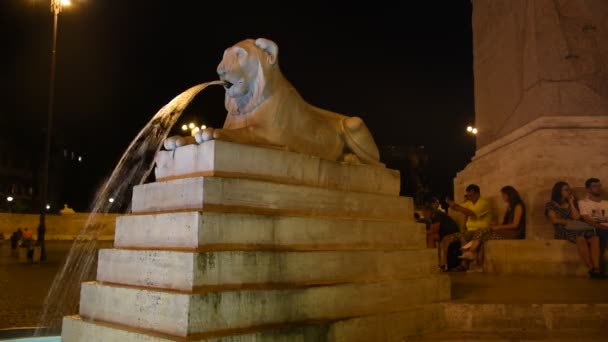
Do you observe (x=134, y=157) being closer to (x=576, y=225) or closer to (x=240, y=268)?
(x=240, y=268)

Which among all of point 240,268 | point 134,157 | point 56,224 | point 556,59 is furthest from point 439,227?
point 56,224

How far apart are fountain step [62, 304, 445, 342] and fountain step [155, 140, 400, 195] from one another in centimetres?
130

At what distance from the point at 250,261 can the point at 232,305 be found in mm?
389

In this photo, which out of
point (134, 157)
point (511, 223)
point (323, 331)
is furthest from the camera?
point (511, 223)

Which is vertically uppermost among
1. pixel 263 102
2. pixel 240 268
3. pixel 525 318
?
pixel 263 102

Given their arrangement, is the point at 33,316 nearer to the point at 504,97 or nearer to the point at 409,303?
the point at 409,303

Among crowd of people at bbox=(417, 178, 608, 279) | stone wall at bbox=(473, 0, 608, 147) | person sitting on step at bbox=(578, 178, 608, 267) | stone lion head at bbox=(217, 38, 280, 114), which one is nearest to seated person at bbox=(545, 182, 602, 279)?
crowd of people at bbox=(417, 178, 608, 279)

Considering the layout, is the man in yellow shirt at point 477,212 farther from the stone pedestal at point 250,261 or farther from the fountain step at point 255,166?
the fountain step at point 255,166

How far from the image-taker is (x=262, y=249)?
4.11 m

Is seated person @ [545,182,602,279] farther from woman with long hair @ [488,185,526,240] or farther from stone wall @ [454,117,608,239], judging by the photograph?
stone wall @ [454,117,608,239]

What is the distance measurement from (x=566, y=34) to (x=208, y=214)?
9502 mm

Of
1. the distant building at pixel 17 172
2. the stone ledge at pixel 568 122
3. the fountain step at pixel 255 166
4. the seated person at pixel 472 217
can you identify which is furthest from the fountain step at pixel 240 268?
the distant building at pixel 17 172

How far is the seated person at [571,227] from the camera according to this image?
8.18 m

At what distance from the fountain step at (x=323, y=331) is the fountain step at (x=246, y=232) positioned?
67 centimetres
